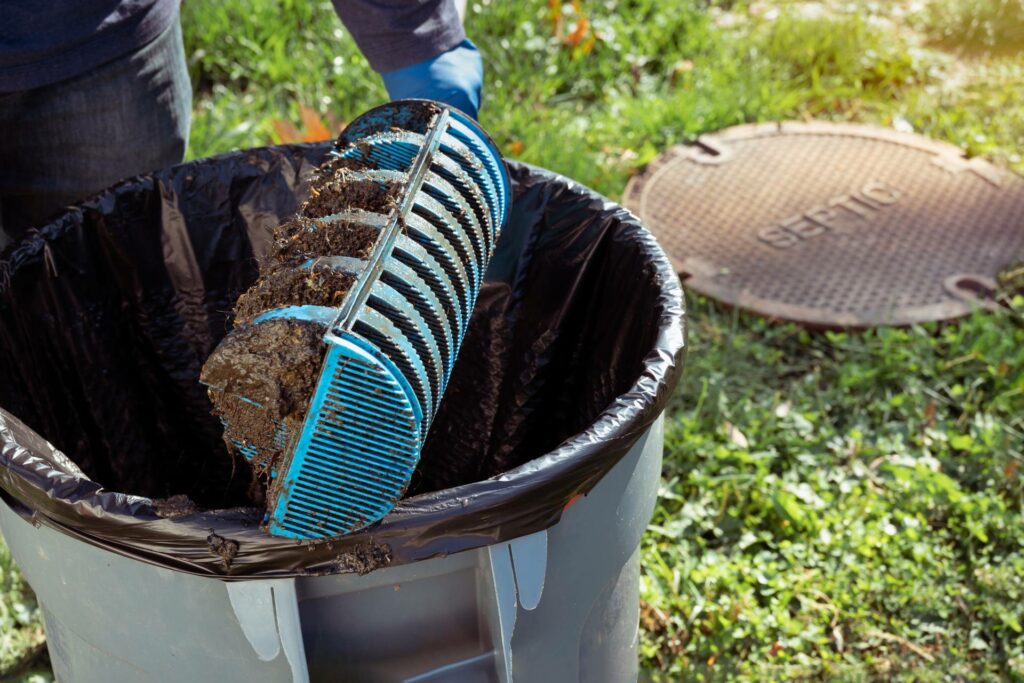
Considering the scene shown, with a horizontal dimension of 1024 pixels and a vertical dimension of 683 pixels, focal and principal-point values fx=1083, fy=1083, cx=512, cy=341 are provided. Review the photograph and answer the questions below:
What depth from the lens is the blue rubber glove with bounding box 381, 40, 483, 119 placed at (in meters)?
1.81

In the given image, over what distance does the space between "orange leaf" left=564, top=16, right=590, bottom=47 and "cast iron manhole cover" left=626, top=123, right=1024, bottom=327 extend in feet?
2.08

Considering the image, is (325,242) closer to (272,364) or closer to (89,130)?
(272,364)

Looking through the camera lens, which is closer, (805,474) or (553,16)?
(805,474)

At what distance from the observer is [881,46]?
381 centimetres

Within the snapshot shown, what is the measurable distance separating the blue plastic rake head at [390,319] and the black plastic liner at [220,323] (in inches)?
9.3

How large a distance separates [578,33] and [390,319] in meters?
2.70

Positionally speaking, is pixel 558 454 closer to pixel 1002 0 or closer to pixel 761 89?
pixel 761 89

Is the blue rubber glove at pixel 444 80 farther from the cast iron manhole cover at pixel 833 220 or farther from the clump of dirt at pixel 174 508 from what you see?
the cast iron manhole cover at pixel 833 220

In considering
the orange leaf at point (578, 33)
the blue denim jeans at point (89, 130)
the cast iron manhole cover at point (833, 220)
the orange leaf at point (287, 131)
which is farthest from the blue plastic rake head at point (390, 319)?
the orange leaf at point (578, 33)

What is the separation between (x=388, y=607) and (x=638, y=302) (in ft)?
2.02

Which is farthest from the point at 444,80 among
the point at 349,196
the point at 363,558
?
the point at 363,558

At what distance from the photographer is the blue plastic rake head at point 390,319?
107 cm

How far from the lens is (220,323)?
194 cm

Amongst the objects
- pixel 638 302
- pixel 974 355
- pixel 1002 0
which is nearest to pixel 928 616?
pixel 974 355
